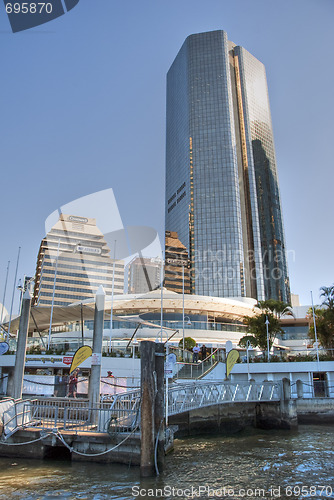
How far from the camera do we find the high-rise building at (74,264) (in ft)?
514

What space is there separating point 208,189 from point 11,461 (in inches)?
5483

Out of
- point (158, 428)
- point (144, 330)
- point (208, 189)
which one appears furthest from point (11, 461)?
point (208, 189)

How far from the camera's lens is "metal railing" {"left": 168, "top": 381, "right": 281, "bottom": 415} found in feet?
66.0

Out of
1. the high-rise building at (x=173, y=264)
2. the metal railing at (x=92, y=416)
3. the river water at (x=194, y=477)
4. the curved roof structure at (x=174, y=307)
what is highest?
the high-rise building at (x=173, y=264)

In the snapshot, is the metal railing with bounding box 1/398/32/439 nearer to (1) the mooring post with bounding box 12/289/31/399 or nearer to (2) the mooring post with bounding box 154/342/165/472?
(1) the mooring post with bounding box 12/289/31/399

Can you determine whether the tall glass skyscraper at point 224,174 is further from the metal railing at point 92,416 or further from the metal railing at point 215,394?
the metal railing at point 92,416

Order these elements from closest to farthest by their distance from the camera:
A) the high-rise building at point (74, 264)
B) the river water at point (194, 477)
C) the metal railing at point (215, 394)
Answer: the river water at point (194, 477) → the metal railing at point (215, 394) → the high-rise building at point (74, 264)

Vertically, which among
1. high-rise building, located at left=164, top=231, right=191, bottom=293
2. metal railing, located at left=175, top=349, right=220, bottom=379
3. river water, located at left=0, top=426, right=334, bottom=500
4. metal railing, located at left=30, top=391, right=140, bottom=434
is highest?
high-rise building, located at left=164, top=231, right=191, bottom=293

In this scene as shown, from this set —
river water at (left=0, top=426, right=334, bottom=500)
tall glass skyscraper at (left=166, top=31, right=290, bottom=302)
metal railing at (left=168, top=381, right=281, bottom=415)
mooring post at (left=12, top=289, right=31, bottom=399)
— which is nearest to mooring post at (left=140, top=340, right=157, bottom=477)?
river water at (left=0, top=426, right=334, bottom=500)

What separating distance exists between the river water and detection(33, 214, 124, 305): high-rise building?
132151mm

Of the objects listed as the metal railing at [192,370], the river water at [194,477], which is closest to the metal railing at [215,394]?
the river water at [194,477]

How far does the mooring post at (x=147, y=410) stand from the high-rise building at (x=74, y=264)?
133772 millimetres

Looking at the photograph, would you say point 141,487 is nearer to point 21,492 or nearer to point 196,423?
point 21,492

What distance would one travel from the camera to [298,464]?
16.2 meters
